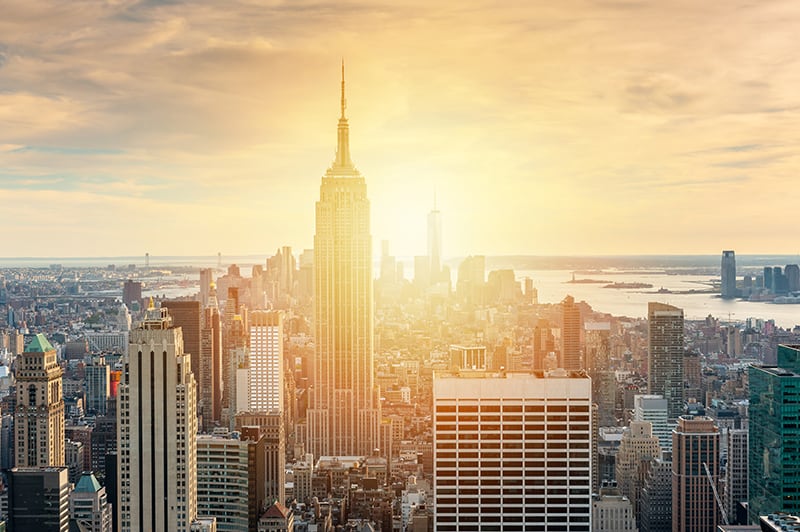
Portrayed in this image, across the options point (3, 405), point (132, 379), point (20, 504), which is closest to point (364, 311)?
point (3, 405)

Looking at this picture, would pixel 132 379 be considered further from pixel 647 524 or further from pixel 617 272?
pixel 647 524

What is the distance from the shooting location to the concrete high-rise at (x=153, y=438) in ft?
32.3

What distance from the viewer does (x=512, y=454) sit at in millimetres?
10750

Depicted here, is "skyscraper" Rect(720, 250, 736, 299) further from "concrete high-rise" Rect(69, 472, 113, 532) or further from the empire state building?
the empire state building

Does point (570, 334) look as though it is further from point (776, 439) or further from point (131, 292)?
point (131, 292)

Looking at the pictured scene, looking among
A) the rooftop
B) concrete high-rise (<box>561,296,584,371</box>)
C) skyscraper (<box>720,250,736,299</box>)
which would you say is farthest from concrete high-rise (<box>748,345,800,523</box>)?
the rooftop

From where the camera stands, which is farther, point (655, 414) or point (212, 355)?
point (212, 355)

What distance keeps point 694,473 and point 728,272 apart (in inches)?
189

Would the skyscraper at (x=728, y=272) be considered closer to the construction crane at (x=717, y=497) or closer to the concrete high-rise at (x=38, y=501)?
the construction crane at (x=717, y=497)

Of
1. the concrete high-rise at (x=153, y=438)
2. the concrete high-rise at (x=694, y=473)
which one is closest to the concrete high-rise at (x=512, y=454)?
the concrete high-rise at (x=153, y=438)

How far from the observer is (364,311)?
28406 millimetres

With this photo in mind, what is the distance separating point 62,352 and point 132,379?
235 inches

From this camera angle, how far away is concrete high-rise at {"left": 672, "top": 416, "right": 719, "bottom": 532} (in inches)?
567

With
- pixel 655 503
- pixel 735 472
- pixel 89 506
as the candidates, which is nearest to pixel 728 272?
pixel 735 472
